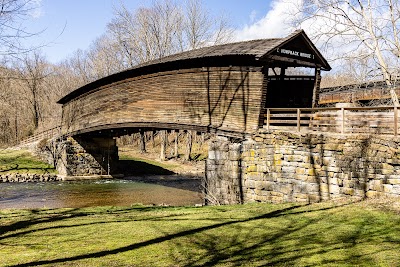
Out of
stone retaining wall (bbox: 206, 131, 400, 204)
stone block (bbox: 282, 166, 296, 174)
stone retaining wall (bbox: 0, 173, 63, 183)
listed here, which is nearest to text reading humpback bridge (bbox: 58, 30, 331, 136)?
stone retaining wall (bbox: 206, 131, 400, 204)

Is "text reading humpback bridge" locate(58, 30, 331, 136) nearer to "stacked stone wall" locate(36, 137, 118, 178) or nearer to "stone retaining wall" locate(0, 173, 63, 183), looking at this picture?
"stacked stone wall" locate(36, 137, 118, 178)

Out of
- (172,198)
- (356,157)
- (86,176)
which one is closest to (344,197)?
(356,157)

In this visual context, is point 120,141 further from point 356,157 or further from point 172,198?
point 356,157

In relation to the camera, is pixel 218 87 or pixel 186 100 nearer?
pixel 218 87

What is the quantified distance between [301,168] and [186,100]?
297 inches

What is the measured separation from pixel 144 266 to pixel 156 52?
33.3 meters

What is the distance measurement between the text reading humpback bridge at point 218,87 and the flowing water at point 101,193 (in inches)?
148

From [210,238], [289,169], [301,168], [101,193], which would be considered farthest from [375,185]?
[101,193]

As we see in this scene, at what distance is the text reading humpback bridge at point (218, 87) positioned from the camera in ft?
47.5

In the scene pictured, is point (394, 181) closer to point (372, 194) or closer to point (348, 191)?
point (372, 194)

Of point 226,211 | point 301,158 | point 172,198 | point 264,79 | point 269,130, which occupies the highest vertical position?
point 264,79

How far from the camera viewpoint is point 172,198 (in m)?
19.0

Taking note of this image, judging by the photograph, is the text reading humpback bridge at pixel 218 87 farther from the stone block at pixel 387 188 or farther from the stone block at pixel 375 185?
the stone block at pixel 387 188

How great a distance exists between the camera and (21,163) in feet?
92.2
